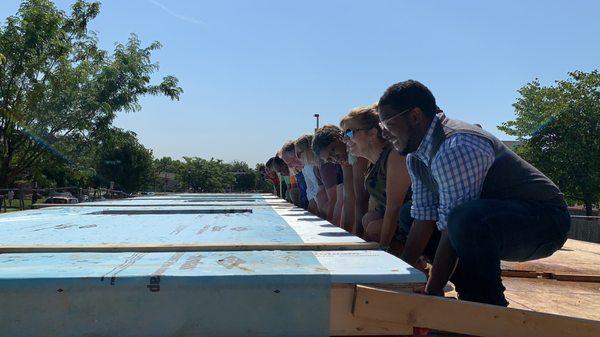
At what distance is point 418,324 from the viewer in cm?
161

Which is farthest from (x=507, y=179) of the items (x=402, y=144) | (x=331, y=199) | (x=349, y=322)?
(x=331, y=199)

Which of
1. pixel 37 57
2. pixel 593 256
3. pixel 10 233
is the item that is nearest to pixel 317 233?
pixel 10 233

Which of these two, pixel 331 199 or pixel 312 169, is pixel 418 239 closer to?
pixel 331 199

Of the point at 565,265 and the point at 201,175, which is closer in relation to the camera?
the point at 565,265

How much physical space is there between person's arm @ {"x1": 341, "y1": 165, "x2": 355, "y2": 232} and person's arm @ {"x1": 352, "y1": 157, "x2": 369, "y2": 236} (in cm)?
7

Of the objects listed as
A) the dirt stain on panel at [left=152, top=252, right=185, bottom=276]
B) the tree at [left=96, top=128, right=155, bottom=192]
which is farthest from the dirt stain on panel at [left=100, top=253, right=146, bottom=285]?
the tree at [left=96, top=128, right=155, bottom=192]

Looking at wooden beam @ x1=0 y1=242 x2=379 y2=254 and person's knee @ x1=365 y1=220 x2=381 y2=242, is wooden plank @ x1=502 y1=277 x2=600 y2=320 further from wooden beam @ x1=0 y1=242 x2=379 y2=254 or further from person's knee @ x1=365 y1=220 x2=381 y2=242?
wooden beam @ x1=0 y1=242 x2=379 y2=254

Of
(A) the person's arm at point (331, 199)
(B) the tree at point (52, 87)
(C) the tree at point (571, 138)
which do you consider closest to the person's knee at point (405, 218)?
(A) the person's arm at point (331, 199)

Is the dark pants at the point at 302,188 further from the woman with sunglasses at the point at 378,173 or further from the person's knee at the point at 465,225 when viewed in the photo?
the person's knee at the point at 465,225

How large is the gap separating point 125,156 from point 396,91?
43749mm

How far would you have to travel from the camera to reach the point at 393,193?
2.69 metres

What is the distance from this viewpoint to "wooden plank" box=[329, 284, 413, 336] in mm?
1598

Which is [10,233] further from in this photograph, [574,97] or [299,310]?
[574,97]

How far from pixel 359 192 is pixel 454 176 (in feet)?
5.58
